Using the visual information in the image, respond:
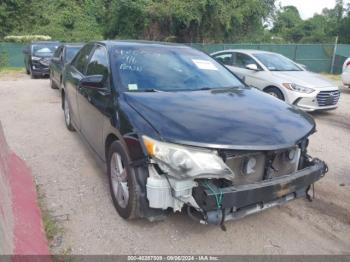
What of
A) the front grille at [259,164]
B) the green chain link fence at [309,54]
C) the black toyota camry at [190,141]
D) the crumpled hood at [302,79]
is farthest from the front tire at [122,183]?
the green chain link fence at [309,54]

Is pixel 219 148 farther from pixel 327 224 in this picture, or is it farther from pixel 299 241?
pixel 327 224

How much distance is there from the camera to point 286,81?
779cm

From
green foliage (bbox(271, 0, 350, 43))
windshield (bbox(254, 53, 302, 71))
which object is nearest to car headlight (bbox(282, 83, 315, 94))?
windshield (bbox(254, 53, 302, 71))

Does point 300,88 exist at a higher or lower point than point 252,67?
lower

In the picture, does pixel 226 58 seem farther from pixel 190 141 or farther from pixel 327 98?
pixel 190 141

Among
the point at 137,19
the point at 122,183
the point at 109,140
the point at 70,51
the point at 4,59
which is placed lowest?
the point at 4,59

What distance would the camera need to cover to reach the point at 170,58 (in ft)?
13.6

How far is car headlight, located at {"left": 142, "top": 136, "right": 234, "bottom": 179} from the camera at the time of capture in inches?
102

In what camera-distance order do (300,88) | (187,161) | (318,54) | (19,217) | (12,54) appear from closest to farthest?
(187,161) < (19,217) < (300,88) < (318,54) < (12,54)

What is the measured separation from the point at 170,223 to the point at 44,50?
43.0 feet

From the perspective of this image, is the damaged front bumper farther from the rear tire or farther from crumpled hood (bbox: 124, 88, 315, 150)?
the rear tire

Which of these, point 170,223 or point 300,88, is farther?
point 300,88

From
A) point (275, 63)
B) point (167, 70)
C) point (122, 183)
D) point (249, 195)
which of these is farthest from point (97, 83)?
point (275, 63)

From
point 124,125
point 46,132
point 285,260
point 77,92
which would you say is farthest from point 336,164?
point 46,132
